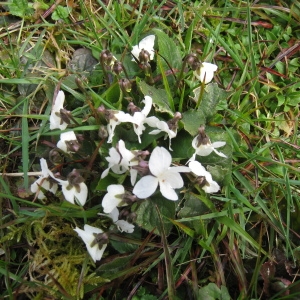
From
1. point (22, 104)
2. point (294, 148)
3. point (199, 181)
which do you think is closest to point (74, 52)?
point (22, 104)

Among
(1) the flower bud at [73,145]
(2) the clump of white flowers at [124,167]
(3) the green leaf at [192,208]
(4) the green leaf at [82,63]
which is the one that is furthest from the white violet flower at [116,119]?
(4) the green leaf at [82,63]

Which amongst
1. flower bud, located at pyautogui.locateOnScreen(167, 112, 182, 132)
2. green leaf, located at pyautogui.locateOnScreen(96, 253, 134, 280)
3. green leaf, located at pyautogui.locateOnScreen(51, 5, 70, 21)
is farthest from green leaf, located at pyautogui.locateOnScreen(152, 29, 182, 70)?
green leaf, located at pyautogui.locateOnScreen(96, 253, 134, 280)

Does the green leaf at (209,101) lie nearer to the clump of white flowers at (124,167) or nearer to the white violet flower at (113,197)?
the clump of white flowers at (124,167)

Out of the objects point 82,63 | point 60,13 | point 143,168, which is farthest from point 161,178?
point 60,13

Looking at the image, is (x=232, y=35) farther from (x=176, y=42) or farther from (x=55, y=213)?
(x=55, y=213)

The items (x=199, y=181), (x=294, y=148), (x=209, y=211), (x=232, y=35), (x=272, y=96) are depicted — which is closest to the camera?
(x=199, y=181)

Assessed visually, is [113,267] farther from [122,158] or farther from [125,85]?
[125,85]

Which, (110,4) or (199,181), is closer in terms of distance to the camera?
(199,181)
